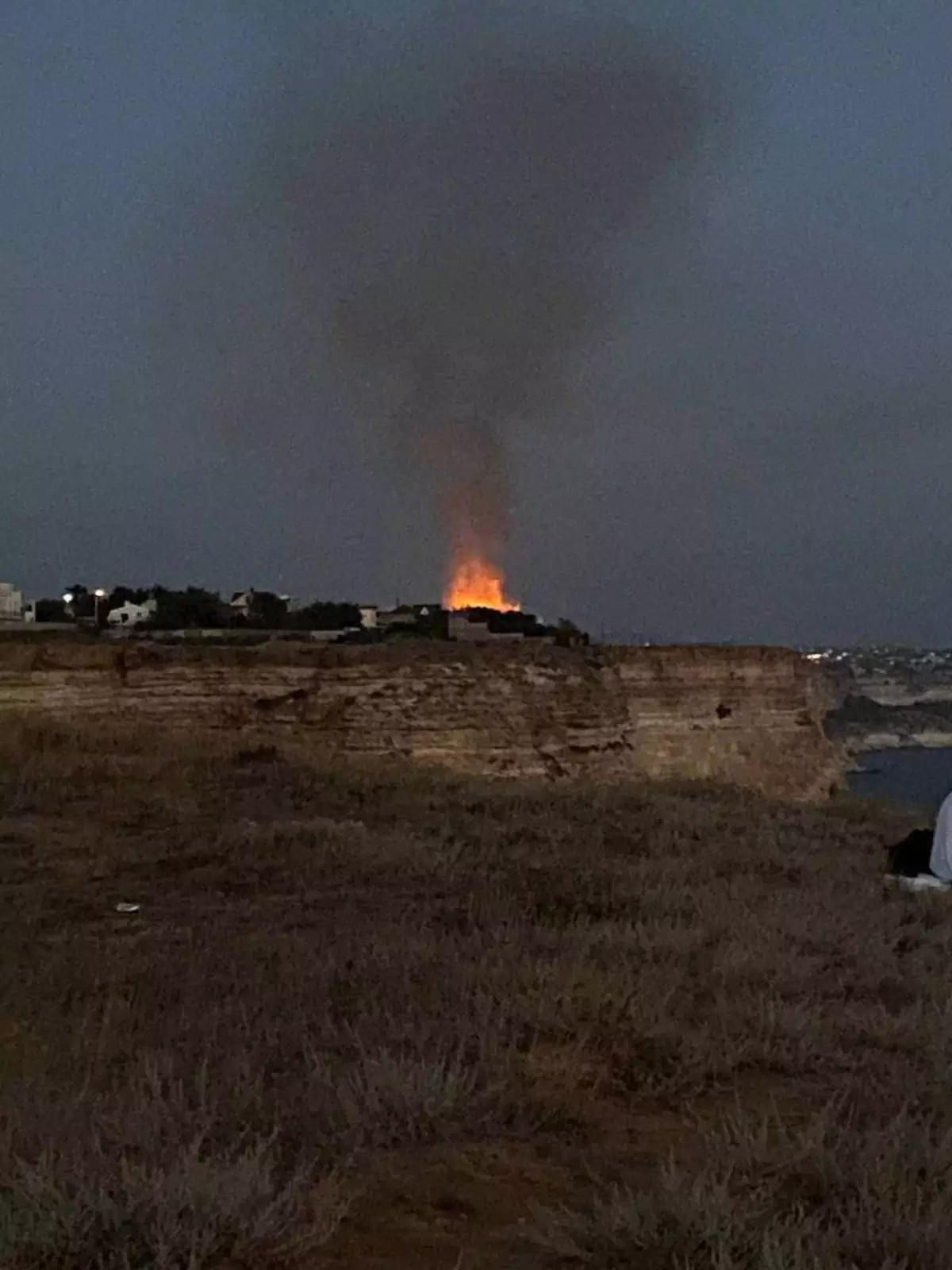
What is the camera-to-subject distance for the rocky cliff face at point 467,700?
65.4 feet

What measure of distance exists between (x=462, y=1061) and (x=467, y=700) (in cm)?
1772

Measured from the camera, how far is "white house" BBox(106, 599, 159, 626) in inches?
1489

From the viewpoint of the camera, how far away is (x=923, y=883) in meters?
9.41

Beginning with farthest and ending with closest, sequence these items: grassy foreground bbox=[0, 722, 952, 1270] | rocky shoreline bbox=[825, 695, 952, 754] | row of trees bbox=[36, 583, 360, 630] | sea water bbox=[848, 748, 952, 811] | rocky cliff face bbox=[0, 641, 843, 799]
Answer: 1. rocky shoreline bbox=[825, 695, 952, 754]
2. sea water bbox=[848, 748, 952, 811]
3. row of trees bbox=[36, 583, 360, 630]
4. rocky cliff face bbox=[0, 641, 843, 799]
5. grassy foreground bbox=[0, 722, 952, 1270]

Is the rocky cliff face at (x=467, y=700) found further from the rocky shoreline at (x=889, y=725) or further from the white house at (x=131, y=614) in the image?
the rocky shoreline at (x=889, y=725)

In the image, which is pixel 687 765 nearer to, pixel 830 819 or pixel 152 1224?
pixel 830 819

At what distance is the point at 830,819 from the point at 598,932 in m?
9.68

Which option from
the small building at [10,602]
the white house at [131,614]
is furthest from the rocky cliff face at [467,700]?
the small building at [10,602]

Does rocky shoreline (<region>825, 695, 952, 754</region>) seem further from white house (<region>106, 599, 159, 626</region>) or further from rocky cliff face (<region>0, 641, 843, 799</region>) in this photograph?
rocky cliff face (<region>0, 641, 843, 799</region>)

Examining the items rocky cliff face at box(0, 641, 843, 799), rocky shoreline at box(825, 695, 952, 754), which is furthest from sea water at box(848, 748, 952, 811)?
rocky cliff face at box(0, 641, 843, 799)

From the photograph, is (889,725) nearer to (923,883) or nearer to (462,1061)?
(923,883)

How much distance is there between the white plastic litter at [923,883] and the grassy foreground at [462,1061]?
0.63ft

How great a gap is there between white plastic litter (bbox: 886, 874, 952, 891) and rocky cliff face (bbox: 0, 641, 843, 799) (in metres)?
12.3

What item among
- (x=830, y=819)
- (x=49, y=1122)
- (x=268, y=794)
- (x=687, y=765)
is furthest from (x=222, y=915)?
(x=687, y=765)
